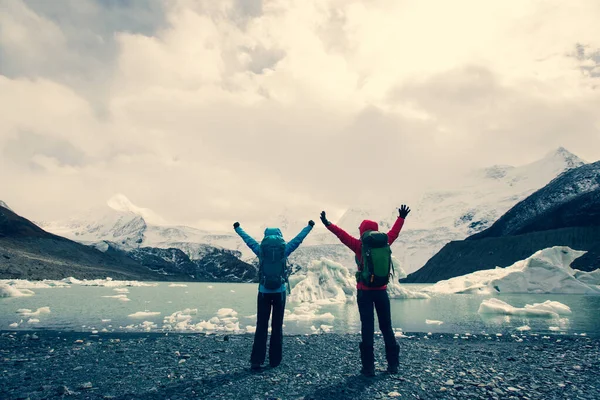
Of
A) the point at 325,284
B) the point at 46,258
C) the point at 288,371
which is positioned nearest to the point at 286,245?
the point at 288,371

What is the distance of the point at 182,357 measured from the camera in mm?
9742

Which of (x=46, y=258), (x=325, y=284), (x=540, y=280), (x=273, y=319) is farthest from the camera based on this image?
(x=46, y=258)

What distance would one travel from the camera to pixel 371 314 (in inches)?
315

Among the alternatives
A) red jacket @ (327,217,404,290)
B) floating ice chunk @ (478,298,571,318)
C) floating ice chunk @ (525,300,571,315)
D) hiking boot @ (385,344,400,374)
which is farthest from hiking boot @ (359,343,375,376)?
floating ice chunk @ (525,300,571,315)

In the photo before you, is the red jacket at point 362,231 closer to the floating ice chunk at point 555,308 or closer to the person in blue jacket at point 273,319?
the person in blue jacket at point 273,319

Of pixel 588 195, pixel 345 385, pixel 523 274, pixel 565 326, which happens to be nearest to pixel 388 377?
pixel 345 385

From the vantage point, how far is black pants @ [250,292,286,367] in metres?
8.32

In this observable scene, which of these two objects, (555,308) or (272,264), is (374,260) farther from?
(555,308)

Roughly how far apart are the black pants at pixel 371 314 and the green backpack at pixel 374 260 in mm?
249

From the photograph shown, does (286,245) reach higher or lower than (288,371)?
higher

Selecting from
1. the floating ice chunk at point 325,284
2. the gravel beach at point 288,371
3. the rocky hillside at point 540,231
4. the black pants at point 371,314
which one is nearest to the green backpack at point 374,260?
the black pants at point 371,314

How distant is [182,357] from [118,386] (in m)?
2.72

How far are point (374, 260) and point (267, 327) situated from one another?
108 inches

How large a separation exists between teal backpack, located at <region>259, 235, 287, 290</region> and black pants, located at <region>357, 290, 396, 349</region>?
174 cm
